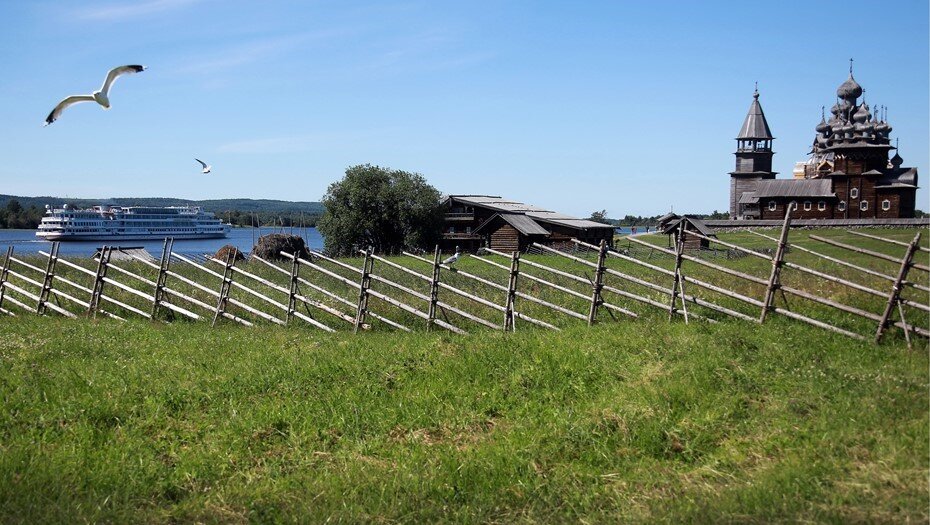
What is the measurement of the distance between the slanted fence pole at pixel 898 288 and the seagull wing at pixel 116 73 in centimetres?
1098

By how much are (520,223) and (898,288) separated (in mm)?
37800

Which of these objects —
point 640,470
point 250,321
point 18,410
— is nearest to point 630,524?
point 640,470

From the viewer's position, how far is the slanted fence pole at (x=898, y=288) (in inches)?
328

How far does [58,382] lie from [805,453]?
26.5 feet

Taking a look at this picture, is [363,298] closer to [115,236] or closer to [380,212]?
[380,212]

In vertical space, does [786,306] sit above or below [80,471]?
above

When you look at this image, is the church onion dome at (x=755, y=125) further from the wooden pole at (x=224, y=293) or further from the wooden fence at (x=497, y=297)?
the wooden pole at (x=224, y=293)

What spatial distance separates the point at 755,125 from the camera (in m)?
73.1

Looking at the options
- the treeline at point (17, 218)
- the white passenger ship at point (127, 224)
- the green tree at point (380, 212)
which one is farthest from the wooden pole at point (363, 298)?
the treeline at point (17, 218)

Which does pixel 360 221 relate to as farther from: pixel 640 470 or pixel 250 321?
pixel 640 470

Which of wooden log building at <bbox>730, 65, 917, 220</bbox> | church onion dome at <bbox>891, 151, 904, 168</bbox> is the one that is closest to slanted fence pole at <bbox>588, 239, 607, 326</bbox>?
wooden log building at <bbox>730, 65, 917, 220</bbox>

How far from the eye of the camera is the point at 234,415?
8.08m

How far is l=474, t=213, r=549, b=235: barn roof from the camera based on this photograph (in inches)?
1781

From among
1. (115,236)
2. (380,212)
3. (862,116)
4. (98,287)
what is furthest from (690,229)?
(115,236)
